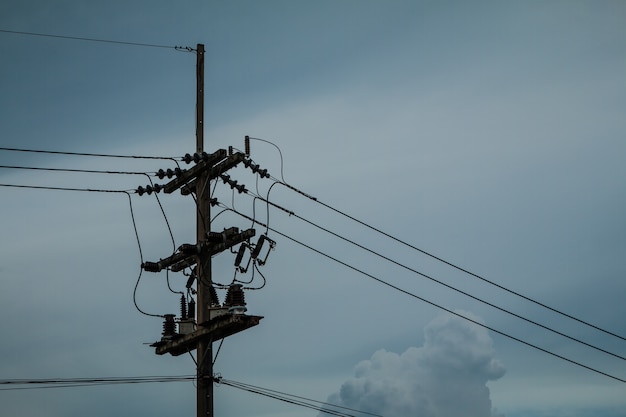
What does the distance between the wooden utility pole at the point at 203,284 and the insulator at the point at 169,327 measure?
0.71 meters

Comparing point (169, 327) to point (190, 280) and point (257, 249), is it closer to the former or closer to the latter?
point (190, 280)

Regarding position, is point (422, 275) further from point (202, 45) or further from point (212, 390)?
point (202, 45)

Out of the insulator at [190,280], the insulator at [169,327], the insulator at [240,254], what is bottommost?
the insulator at [169,327]

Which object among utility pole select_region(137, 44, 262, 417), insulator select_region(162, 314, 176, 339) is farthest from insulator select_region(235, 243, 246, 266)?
insulator select_region(162, 314, 176, 339)

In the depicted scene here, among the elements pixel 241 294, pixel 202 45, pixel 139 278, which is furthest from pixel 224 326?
pixel 202 45

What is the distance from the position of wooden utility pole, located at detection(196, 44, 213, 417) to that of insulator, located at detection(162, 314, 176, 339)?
2.33 ft

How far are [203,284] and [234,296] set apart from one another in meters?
1.11

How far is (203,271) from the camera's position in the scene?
26.8 m

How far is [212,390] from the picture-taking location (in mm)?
26156

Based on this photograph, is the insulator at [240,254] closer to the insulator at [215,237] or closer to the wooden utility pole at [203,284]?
the insulator at [215,237]

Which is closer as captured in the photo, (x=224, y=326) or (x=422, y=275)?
(x=224, y=326)

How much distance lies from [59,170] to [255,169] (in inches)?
163

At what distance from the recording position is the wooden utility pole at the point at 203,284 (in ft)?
85.4

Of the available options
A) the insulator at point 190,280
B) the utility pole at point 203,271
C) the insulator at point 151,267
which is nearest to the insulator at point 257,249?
the utility pole at point 203,271
